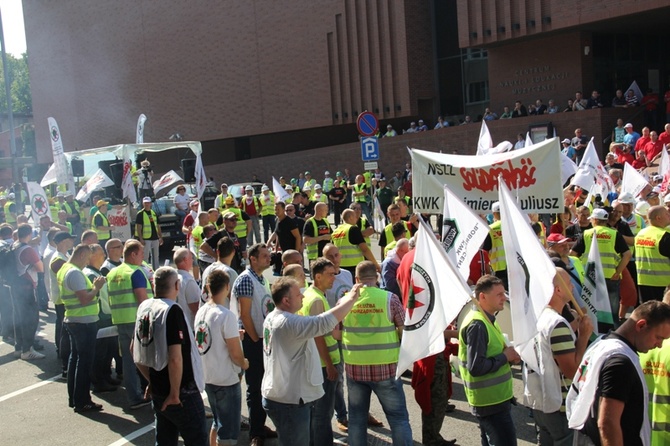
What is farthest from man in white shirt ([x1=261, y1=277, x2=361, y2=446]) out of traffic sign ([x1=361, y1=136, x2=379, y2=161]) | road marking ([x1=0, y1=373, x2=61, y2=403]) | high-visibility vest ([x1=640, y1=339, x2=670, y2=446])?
traffic sign ([x1=361, y1=136, x2=379, y2=161])

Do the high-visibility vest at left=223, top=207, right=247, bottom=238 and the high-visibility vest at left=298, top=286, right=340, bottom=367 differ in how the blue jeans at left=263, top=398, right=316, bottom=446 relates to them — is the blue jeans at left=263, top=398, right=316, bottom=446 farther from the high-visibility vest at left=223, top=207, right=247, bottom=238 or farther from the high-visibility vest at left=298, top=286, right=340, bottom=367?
the high-visibility vest at left=223, top=207, right=247, bottom=238

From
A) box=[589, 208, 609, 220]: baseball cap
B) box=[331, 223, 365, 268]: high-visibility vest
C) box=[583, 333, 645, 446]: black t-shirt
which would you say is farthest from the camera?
Answer: box=[331, 223, 365, 268]: high-visibility vest

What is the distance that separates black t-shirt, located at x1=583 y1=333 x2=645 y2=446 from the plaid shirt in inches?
81.7

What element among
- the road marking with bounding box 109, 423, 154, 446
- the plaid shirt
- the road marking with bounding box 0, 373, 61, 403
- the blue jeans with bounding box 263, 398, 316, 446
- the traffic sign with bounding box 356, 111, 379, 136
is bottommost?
the road marking with bounding box 109, 423, 154, 446

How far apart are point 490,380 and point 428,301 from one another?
785mm

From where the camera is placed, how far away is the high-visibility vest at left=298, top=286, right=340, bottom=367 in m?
6.34

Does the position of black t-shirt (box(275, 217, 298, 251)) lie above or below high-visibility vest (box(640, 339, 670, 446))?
above

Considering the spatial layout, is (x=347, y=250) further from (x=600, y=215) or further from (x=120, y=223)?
(x=120, y=223)

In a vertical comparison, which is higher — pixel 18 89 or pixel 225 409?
pixel 18 89

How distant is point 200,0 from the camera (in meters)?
44.9

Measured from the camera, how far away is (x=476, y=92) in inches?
1417

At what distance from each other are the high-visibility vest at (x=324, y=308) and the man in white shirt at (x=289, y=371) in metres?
0.64

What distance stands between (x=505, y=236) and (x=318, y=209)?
6.67m

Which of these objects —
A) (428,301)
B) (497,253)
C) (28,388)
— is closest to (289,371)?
(428,301)
